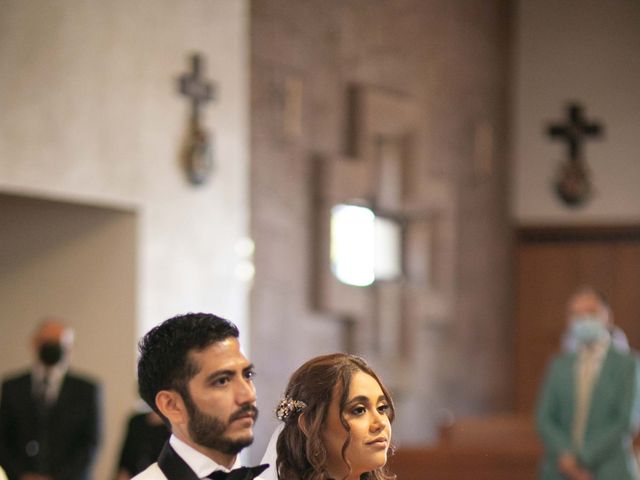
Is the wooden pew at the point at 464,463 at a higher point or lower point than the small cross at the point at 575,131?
lower

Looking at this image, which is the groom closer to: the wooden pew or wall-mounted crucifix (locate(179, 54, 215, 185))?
wall-mounted crucifix (locate(179, 54, 215, 185))

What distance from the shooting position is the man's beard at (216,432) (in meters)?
2.73

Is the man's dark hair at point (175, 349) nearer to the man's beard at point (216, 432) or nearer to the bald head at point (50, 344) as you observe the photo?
the man's beard at point (216, 432)

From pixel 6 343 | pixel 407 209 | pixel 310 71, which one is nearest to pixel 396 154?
pixel 407 209

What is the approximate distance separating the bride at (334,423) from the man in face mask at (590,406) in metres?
4.61

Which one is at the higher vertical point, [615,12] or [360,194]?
[615,12]

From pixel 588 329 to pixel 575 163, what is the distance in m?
6.99

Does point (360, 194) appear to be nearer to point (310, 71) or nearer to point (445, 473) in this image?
point (310, 71)

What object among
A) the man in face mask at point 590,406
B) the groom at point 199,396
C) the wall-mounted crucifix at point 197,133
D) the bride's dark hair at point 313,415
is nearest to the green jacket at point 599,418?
the man in face mask at point 590,406

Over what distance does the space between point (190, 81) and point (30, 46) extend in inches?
66.8

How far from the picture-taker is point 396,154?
1199 centimetres

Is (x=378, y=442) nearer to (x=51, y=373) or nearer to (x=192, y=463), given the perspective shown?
(x=192, y=463)

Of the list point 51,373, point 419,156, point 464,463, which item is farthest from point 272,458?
point 419,156

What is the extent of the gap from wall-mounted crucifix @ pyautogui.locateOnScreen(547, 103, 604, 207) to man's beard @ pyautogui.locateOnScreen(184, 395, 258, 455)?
38.3ft
